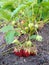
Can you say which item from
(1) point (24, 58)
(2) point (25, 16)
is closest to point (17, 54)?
(1) point (24, 58)

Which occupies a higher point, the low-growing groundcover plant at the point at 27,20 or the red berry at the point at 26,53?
the low-growing groundcover plant at the point at 27,20

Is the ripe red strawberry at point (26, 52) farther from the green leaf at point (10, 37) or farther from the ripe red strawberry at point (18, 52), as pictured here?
the green leaf at point (10, 37)

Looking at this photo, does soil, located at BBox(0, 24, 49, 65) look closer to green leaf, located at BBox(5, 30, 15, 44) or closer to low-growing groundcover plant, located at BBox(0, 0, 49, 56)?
low-growing groundcover plant, located at BBox(0, 0, 49, 56)

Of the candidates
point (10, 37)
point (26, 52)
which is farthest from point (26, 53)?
point (10, 37)

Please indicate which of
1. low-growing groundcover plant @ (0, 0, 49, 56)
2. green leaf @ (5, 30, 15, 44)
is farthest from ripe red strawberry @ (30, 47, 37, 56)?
green leaf @ (5, 30, 15, 44)

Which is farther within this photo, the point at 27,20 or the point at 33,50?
the point at 27,20

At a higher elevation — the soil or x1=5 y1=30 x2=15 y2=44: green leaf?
x1=5 y1=30 x2=15 y2=44: green leaf

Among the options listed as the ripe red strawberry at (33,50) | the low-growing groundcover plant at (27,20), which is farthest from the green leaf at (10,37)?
the ripe red strawberry at (33,50)

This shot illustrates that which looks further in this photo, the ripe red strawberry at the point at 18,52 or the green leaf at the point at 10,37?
the ripe red strawberry at the point at 18,52

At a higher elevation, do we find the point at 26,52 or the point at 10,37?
the point at 10,37

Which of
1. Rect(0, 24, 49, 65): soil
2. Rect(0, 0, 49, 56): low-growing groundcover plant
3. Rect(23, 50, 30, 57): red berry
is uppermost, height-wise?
Rect(0, 0, 49, 56): low-growing groundcover plant

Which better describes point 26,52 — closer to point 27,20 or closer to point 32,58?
point 32,58

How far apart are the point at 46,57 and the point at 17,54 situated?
0.58 ft

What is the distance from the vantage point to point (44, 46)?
147cm
